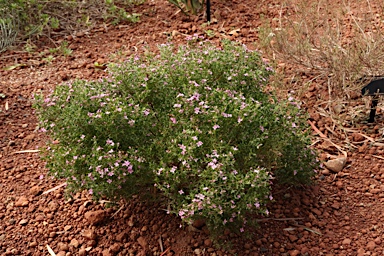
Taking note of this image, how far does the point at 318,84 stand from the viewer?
4020mm

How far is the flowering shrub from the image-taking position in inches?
93.8

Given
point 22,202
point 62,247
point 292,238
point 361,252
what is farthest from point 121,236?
point 361,252

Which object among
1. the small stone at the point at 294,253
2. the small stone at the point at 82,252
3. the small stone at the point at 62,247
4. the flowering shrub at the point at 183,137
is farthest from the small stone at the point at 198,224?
the small stone at the point at 62,247

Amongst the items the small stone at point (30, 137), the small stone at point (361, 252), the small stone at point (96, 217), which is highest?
the small stone at point (30, 137)

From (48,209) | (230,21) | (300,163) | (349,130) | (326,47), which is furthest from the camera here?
(230,21)

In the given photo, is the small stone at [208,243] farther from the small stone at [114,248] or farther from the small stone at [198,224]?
the small stone at [114,248]

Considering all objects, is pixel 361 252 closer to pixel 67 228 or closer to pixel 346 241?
pixel 346 241

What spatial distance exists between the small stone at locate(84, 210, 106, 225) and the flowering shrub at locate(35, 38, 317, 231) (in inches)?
13.4

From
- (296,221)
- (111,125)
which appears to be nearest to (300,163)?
(296,221)

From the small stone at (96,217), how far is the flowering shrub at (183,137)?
340 millimetres

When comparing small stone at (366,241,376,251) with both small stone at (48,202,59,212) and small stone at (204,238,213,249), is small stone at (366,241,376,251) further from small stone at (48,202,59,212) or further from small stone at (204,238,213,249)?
small stone at (48,202,59,212)

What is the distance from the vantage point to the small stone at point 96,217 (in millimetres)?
2859

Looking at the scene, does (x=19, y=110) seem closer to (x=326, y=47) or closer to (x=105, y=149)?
(x=105, y=149)

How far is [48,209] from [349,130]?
2092 millimetres
